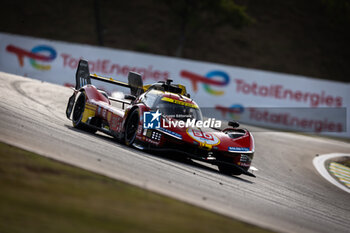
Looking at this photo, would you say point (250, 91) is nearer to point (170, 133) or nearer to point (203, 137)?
point (203, 137)

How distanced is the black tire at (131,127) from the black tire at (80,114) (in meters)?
1.91

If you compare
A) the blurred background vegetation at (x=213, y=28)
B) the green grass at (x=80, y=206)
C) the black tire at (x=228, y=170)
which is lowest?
the green grass at (x=80, y=206)

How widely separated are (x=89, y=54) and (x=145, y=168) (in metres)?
16.8

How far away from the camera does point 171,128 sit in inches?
346

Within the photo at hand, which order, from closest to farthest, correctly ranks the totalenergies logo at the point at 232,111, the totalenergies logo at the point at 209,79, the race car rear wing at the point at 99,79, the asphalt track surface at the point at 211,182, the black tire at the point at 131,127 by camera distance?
the asphalt track surface at the point at 211,182 → the black tire at the point at 131,127 → the race car rear wing at the point at 99,79 → the totalenergies logo at the point at 232,111 → the totalenergies logo at the point at 209,79

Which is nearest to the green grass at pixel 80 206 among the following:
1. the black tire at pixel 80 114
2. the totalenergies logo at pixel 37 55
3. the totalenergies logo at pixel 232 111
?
the black tire at pixel 80 114

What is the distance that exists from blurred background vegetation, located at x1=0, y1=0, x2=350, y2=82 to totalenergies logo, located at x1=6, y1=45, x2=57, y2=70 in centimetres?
1226

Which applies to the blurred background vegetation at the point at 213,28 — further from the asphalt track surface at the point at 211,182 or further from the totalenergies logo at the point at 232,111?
the asphalt track surface at the point at 211,182

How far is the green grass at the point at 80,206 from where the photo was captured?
13.0ft

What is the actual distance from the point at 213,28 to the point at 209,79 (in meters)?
15.0

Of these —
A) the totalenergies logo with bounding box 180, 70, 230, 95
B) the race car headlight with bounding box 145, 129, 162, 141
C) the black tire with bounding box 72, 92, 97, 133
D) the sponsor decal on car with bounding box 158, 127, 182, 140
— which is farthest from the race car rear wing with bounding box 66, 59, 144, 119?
the totalenergies logo with bounding box 180, 70, 230, 95

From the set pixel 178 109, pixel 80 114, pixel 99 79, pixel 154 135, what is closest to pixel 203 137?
pixel 154 135

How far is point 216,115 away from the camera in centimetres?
2134

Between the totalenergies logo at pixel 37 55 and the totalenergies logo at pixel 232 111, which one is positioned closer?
the totalenergies logo at pixel 232 111
